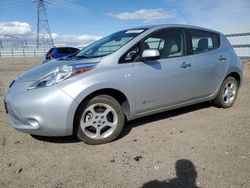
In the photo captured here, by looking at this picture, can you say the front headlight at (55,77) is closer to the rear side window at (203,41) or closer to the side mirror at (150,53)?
the side mirror at (150,53)

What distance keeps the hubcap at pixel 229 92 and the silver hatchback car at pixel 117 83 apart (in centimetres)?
39

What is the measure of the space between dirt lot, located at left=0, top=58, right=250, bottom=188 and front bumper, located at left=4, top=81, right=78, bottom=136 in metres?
0.35

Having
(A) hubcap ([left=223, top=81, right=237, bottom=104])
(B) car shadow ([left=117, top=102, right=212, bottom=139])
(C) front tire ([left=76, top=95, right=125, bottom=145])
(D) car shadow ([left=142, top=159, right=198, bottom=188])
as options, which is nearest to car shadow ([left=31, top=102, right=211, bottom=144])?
(B) car shadow ([left=117, top=102, right=212, bottom=139])

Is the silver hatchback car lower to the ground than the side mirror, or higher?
lower

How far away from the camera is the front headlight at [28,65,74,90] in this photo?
3.22 metres

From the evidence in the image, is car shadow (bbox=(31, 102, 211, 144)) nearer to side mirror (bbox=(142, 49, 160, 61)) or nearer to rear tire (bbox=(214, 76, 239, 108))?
rear tire (bbox=(214, 76, 239, 108))

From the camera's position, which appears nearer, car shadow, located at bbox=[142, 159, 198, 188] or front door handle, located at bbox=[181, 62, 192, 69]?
car shadow, located at bbox=[142, 159, 198, 188]

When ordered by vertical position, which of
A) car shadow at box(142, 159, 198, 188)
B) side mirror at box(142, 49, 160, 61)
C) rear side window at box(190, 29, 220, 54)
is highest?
rear side window at box(190, 29, 220, 54)

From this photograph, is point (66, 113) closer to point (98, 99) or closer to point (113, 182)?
point (98, 99)

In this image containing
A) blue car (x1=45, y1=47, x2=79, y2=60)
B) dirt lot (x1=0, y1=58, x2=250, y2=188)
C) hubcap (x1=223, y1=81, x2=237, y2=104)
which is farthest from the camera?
blue car (x1=45, y1=47, x2=79, y2=60)

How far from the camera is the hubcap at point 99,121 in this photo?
3.40 metres

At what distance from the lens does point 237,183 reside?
8.38 ft

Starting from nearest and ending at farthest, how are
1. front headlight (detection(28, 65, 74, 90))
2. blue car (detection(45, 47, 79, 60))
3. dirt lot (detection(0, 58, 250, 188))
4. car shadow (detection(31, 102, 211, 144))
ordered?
dirt lot (detection(0, 58, 250, 188)) < front headlight (detection(28, 65, 74, 90)) < car shadow (detection(31, 102, 211, 144)) < blue car (detection(45, 47, 79, 60))

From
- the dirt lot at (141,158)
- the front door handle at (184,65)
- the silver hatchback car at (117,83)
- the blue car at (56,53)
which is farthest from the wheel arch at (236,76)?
the blue car at (56,53)
